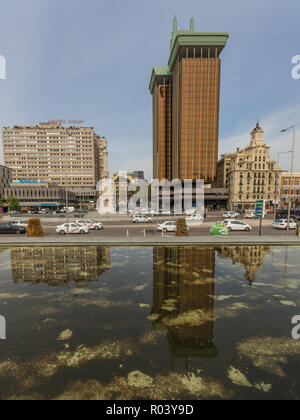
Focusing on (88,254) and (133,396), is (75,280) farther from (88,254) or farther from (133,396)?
(133,396)

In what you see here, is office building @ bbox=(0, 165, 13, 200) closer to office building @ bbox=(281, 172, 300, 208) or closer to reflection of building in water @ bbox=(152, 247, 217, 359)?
reflection of building in water @ bbox=(152, 247, 217, 359)

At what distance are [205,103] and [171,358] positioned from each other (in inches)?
4362

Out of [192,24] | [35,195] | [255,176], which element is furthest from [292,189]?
[35,195]

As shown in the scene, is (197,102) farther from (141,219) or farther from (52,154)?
(52,154)

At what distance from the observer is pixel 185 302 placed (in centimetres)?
853

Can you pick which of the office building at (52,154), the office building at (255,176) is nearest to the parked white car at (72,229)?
the office building at (255,176)

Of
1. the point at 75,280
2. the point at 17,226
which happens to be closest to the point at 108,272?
the point at 75,280

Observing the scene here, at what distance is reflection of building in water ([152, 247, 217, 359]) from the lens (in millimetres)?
6094

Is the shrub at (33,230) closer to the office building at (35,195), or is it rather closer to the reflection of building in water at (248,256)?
the reflection of building in water at (248,256)

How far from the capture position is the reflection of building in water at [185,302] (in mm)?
6094

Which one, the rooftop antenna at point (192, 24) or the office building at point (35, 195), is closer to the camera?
the office building at point (35, 195)

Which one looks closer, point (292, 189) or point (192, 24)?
point (292, 189)

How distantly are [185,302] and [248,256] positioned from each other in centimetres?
957

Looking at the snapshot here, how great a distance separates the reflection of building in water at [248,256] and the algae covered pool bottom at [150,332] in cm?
23
